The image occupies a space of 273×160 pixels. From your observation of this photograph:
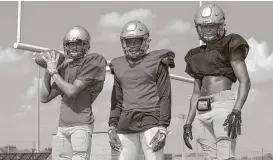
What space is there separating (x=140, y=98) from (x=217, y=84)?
32.9 inches

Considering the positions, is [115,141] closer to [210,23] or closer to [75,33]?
[75,33]

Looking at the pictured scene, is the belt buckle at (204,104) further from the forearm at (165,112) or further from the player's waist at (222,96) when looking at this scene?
the forearm at (165,112)

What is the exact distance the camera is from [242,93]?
5.89 m

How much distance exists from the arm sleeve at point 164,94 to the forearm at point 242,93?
0.74 m

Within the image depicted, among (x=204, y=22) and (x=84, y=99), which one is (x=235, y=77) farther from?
(x=84, y=99)

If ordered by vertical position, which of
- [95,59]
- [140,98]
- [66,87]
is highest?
[95,59]

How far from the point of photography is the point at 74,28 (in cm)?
694

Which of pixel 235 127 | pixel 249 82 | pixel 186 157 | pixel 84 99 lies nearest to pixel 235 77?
pixel 249 82

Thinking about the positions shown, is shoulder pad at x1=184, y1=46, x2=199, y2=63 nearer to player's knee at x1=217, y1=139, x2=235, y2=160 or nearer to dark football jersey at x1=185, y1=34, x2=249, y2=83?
dark football jersey at x1=185, y1=34, x2=249, y2=83

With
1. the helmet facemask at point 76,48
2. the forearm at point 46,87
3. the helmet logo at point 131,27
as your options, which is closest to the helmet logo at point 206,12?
the helmet logo at point 131,27

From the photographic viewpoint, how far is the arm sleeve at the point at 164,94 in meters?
6.06

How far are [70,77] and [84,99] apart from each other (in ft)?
1.04

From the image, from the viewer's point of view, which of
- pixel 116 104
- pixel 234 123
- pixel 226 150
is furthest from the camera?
pixel 116 104

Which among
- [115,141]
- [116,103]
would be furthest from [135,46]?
[115,141]
